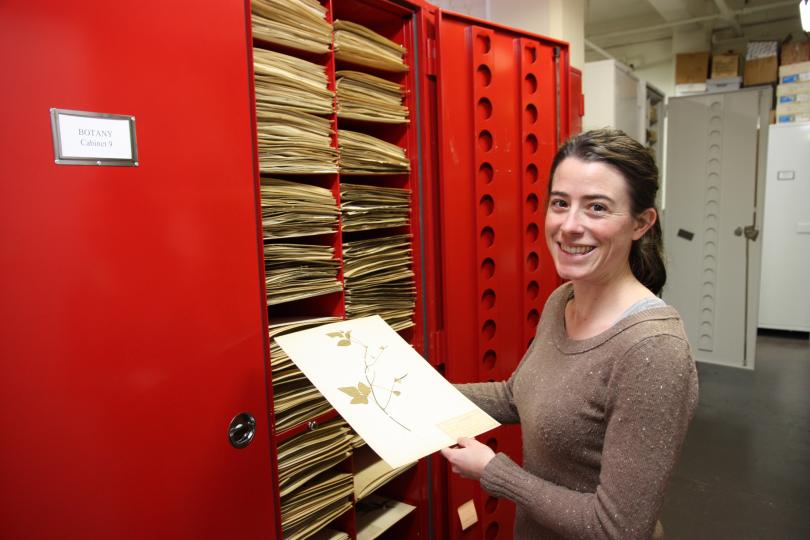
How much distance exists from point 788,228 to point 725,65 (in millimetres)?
2320

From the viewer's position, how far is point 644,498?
39.1 inches

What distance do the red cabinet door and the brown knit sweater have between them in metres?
0.63

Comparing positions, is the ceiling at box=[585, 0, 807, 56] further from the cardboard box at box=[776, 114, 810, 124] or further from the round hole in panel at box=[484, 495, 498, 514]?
→ the round hole in panel at box=[484, 495, 498, 514]

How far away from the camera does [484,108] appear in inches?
75.8

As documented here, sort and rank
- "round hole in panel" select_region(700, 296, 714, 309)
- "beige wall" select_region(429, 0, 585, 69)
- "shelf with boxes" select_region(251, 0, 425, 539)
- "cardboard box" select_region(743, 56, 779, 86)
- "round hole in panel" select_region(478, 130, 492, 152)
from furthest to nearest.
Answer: "cardboard box" select_region(743, 56, 779, 86), "round hole in panel" select_region(700, 296, 714, 309), "beige wall" select_region(429, 0, 585, 69), "round hole in panel" select_region(478, 130, 492, 152), "shelf with boxes" select_region(251, 0, 425, 539)

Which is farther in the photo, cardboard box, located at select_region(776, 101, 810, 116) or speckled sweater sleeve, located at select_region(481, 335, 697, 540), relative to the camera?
cardboard box, located at select_region(776, 101, 810, 116)

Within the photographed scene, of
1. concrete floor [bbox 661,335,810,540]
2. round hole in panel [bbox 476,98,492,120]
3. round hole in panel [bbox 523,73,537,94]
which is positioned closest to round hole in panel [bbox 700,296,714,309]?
concrete floor [bbox 661,335,810,540]

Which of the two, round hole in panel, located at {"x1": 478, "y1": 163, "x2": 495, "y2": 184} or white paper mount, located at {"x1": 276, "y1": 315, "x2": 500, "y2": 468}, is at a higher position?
round hole in panel, located at {"x1": 478, "y1": 163, "x2": 495, "y2": 184}

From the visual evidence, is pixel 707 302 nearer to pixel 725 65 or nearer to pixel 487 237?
pixel 725 65

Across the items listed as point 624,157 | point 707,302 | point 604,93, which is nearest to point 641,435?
point 624,157

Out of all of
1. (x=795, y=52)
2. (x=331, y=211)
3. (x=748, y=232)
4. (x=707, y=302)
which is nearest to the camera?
(x=331, y=211)

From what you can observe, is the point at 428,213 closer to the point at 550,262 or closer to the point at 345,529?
the point at 550,262

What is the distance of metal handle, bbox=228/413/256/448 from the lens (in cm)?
119

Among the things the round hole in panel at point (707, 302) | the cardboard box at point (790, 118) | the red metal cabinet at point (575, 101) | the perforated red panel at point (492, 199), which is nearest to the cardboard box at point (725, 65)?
the cardboard box at point (790, 118)
